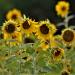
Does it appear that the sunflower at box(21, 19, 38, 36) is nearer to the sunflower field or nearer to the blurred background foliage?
the sunflower field

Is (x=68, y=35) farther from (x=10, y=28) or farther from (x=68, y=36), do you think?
(x=10, y=28)

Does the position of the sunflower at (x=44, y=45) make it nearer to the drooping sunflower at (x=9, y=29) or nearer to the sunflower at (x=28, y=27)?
the sunflower at (x=28, y=27)

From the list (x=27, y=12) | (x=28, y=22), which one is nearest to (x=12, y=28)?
(x=28, y=22)

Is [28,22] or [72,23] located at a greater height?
[72,23]

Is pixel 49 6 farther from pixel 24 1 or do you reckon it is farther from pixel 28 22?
pixel 28 22

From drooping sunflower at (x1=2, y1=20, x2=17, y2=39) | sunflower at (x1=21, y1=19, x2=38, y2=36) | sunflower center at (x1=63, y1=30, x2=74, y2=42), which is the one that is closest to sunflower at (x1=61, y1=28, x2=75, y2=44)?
sunflower center at (x1=63, y1=30, x2=74, y2=42)

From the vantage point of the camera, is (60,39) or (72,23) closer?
(60,39)
